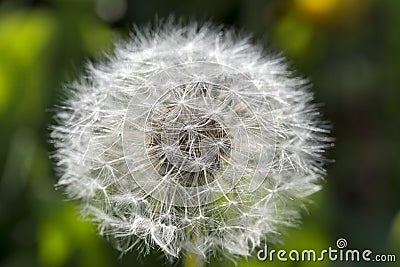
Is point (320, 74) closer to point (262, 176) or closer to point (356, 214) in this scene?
point (356, 214)

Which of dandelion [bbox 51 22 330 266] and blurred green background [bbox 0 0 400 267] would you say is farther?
blurred green background [bbox 0 0 400 267]

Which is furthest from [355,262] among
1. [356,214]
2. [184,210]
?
[184,210]

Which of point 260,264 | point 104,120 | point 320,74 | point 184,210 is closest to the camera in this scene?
point 184,210

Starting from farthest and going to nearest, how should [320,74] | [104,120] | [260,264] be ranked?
[320,74], [260,264], [104,120]

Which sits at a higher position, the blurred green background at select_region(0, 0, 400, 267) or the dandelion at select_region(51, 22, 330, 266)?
the blurred green background at select_region(0, 0, 400, 267)

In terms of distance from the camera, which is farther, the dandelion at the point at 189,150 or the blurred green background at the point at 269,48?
the blurred green background at the point at 269,48

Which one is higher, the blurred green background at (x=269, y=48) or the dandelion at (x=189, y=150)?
the blurred green background at (x=269, y=48)

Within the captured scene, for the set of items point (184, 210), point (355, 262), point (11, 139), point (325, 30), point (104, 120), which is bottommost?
point (184, 210)
